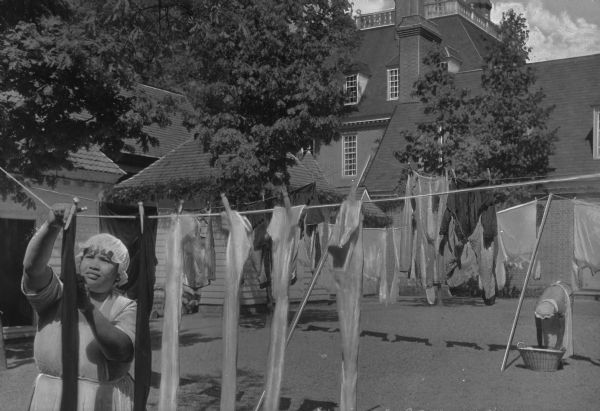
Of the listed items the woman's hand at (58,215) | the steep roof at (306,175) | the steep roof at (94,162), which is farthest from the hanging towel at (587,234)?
the steep roof at (306,175)

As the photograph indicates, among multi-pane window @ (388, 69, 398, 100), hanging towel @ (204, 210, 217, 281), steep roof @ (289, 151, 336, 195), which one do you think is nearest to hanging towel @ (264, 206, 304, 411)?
hanging towel @ (204, 210, 217, 281)

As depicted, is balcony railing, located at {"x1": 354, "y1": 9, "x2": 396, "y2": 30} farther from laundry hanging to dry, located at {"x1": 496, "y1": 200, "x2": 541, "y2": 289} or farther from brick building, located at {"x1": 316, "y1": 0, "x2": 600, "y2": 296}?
laundry hanging to dry, located at {"x1": 496, "y1": 200, "x2": 541, "y2": 289}

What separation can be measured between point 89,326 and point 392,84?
34.9 m

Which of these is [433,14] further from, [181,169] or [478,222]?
[478,222]

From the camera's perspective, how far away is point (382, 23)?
43219 mm

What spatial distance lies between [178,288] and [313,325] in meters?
11.2

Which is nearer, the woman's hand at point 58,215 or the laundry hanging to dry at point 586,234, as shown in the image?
the woman's hand at point 58,215

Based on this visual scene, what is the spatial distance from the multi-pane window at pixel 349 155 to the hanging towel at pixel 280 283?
30.1 m

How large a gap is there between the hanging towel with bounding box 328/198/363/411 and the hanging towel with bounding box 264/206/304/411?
13.8 inches

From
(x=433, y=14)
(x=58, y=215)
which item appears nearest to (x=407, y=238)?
(x=58, y=215)

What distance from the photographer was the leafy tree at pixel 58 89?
30.2 ft

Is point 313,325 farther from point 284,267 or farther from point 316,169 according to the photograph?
point 284,267

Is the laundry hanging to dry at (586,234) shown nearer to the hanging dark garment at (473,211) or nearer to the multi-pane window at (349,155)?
the hanging dark garment at (473,211)

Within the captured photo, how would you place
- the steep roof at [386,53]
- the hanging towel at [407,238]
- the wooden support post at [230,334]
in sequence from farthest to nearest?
the steep roof at [386,53], the hanging towel at [407,238], the wooden support post at [230,334]
